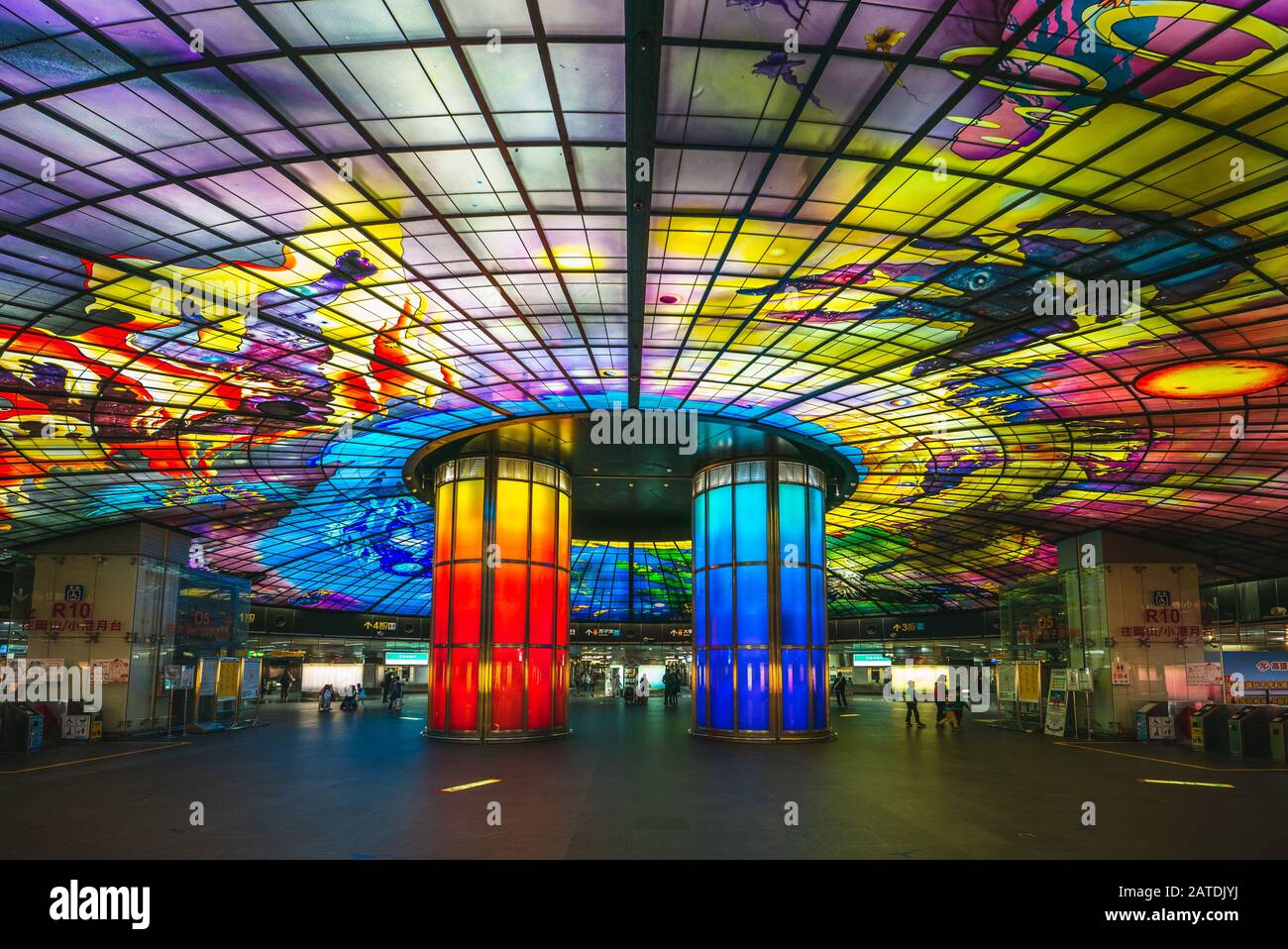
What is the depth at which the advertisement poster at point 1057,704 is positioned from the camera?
32625 mm

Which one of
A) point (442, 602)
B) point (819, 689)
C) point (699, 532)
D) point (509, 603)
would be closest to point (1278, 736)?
point (819, 689)

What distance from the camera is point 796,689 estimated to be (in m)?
29.0

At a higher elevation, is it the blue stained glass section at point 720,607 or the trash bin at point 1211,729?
the blue stained glass section at point 720,607

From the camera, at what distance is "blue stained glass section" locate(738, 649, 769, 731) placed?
28594 mm

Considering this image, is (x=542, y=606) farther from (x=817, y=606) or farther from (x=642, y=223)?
(x=642, y=223)

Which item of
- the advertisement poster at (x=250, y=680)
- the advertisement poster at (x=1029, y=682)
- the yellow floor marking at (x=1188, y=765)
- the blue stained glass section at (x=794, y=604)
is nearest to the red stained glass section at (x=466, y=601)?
the blue stained glass section at (x=794, y=604)

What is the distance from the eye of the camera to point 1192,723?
28266 millimetres

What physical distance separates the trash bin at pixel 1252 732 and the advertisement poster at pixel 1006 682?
11879 millimetres

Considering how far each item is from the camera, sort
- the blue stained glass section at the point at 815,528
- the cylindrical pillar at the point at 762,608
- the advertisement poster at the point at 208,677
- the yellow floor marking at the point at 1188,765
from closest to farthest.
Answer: the yellow floor marking at the point at 1188,765
the cylindrical pillar at the point at 762,608
the blue stained glass section at the point at 815,528
the advertisement poster at the point at 208,677

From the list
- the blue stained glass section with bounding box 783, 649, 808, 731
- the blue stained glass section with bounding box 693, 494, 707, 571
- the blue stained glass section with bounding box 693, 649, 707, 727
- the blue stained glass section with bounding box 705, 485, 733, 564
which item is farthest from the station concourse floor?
the blue stained glass section with bounding box 693, 494, 707, 571

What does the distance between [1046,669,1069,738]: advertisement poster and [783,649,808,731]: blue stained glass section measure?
1138 cm

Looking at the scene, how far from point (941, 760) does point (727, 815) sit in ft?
36.8

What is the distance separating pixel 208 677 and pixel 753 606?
2321 cm

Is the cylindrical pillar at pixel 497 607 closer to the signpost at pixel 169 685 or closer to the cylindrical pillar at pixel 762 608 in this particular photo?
the cylindrical pillar at pixel 762 608
